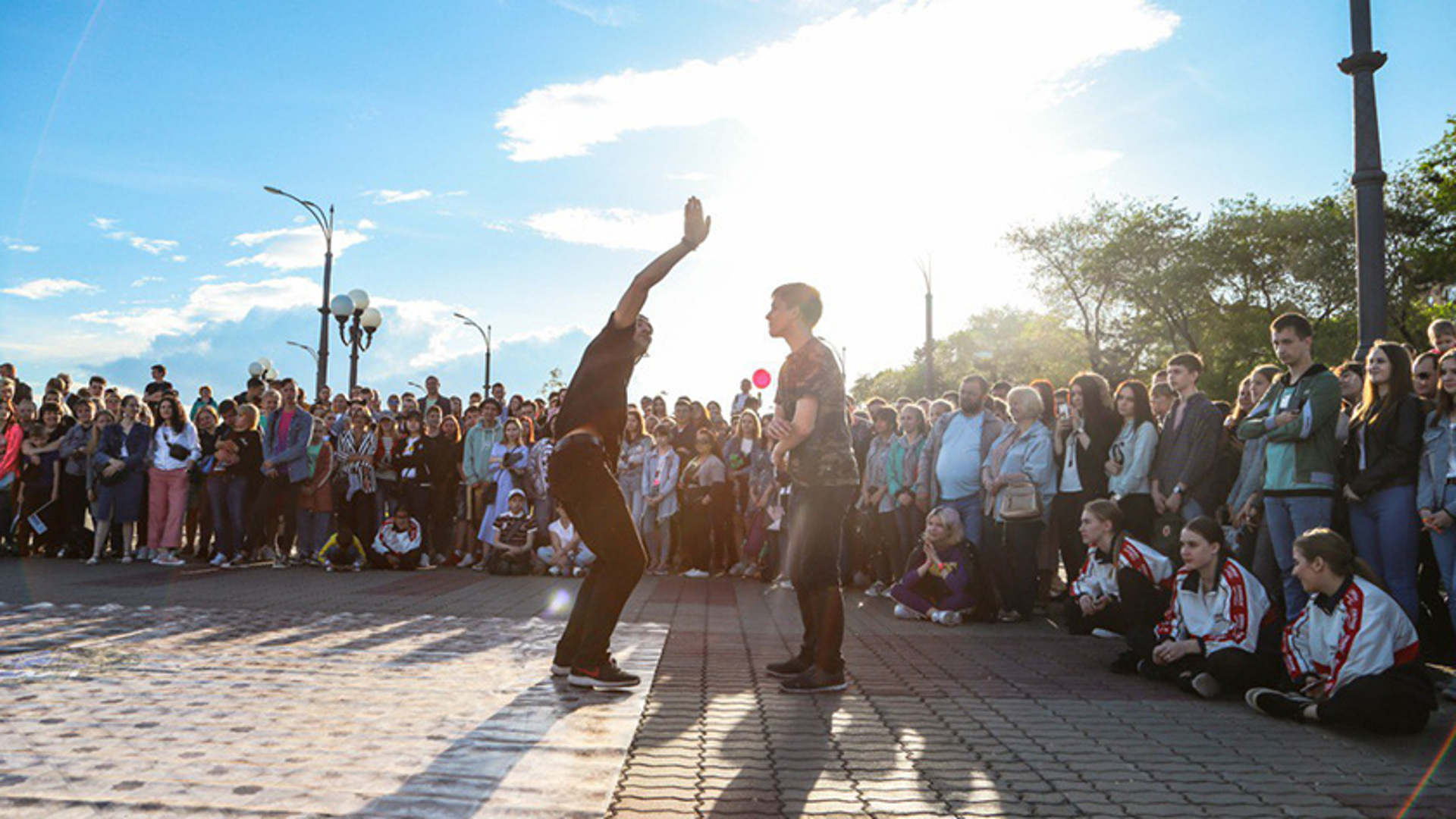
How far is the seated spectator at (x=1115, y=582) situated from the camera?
6.80m

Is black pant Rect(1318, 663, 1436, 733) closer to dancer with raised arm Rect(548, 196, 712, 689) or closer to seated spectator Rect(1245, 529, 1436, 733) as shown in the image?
seated spectator Rect(1245, 529, 1436, 733)

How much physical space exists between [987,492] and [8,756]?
26.0ft

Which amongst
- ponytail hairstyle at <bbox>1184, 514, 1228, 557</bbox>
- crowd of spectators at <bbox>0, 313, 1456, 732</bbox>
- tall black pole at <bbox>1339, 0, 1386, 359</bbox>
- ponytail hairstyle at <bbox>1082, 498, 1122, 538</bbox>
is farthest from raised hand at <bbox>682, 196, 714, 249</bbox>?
tall black pole at <bbox>1339, 0, 1386, 359</bbox>

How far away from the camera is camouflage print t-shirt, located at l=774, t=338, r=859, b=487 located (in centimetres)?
552

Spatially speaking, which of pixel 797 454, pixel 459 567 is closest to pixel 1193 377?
pixel 797 454

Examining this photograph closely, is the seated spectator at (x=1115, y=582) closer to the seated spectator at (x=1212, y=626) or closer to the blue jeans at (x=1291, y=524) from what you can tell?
the seated spectator at (x=1212, y=626)

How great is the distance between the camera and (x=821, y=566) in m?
5.48

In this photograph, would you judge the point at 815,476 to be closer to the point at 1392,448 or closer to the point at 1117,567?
the point at 1117,567

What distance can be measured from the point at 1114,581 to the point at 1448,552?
214 centimetres

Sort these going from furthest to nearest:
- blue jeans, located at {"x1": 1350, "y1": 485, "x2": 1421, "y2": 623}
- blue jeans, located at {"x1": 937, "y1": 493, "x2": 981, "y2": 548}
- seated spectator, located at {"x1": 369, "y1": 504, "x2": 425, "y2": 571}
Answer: seated spectator, located at {"x1": 369, "y1": 504, "x2": 425, "y2": 571} → blue jeans, located at {"x1": 937, "y1": 493, "x2": 981, "y2": 548} → blue jeans, located at {"x1": 1350, "y1": 485, "x2": 1421, "y2": 623}

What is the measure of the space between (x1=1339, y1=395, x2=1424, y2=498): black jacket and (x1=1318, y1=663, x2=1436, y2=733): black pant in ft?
6.18

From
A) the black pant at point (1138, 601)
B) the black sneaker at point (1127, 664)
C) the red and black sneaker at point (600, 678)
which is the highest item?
the black pant at point (1138, 601)

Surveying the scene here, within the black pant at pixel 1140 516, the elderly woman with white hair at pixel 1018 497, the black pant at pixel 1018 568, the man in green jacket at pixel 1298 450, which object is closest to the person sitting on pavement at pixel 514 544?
the elderly woman with white hair at pixel 1018 497

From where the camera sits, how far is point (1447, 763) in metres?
4.15
